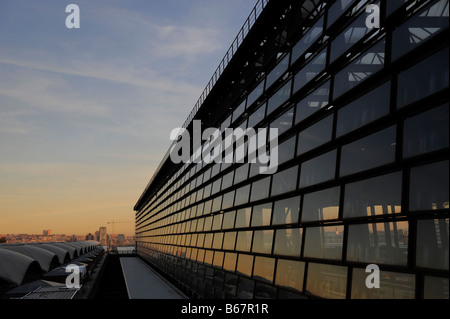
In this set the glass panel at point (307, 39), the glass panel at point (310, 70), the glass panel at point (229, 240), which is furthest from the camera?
the glass panel at point (229, 240)

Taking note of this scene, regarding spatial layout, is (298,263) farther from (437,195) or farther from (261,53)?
(261,53)

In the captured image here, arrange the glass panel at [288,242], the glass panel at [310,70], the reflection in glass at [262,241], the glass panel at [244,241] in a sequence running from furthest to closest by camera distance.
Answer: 1. the glass panel at [244,241]
2. the reflection in glass at [262,241]
3. the glass panel at [310,70]
4. the glass panel at [288,242]

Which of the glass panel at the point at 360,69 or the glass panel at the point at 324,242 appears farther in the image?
the glass panel at the point at 324,242

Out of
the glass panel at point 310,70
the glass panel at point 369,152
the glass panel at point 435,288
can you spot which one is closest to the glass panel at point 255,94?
the glass panel at point 310,70

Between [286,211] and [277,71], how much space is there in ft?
24.8

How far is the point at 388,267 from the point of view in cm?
916

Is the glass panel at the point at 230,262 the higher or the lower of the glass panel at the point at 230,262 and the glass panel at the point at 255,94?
the lower

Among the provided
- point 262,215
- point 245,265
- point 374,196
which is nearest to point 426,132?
point 374,196

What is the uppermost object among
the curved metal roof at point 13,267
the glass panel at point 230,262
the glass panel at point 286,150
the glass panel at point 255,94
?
the glass panel at point 255,94

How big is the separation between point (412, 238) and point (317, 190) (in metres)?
4.94

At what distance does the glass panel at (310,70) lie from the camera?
14286mm

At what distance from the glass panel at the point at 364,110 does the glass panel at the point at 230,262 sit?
11547mm

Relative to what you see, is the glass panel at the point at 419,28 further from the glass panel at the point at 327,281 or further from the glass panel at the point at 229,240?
the glass panel at the point at 229,240

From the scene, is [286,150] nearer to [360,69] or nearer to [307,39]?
[307,39]
